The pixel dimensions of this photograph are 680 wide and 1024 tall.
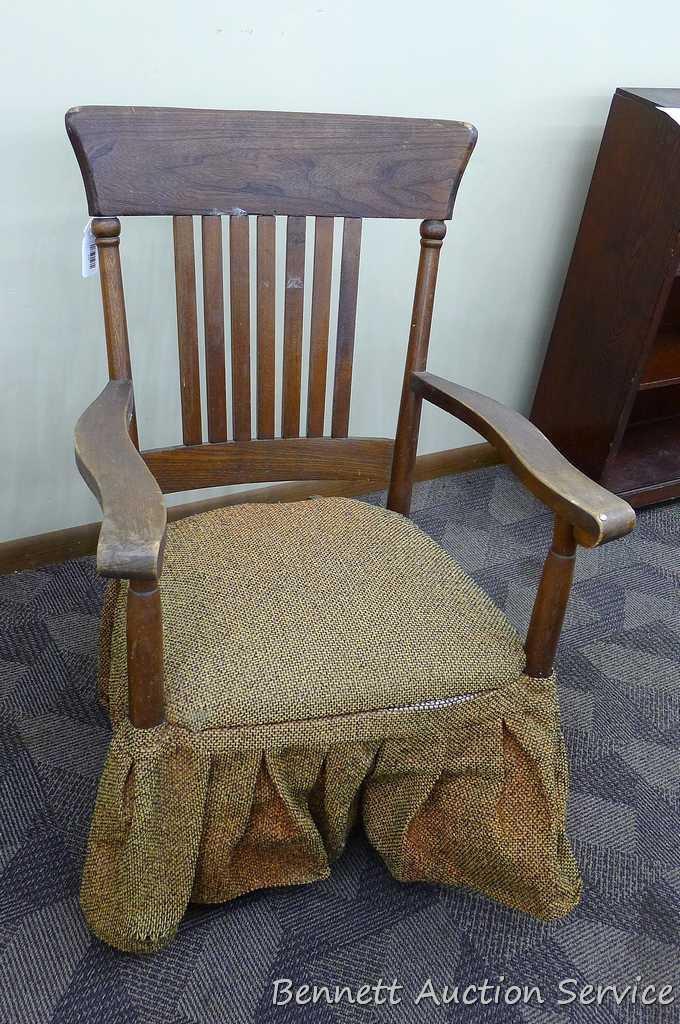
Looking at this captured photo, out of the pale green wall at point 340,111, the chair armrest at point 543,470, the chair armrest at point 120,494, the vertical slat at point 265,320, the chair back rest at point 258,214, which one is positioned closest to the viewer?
the chair armrest at point 120,494

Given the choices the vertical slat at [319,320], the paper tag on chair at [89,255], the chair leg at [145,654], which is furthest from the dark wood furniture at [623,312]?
the chair leg at [145,654]

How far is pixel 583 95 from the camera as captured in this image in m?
1.80

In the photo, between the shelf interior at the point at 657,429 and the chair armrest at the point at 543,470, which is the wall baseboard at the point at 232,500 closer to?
the chair armrest at the point at 543,470

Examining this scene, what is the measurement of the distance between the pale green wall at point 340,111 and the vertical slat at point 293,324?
1.37 feet

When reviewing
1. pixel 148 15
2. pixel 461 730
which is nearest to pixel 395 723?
pixel 461 730

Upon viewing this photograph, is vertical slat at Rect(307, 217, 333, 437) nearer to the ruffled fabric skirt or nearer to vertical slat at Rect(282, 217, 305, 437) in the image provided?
vertical slat at Rect(282, 217, 305, 437)

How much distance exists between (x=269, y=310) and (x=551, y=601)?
0.56m

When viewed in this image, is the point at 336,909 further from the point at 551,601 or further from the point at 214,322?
the point at 214,322

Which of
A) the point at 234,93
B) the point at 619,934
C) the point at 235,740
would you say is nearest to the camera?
the point at 235,740

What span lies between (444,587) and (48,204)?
0.90m

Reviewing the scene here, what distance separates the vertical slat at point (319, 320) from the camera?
3.87 ft

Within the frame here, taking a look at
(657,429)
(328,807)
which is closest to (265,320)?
(328,807)

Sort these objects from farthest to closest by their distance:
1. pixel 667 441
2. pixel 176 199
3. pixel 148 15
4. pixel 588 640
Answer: pixel 667 441, pixel 588 640, pixel 148 15, pixel 176 199

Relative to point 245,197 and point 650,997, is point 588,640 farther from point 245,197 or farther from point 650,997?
point 245,197
